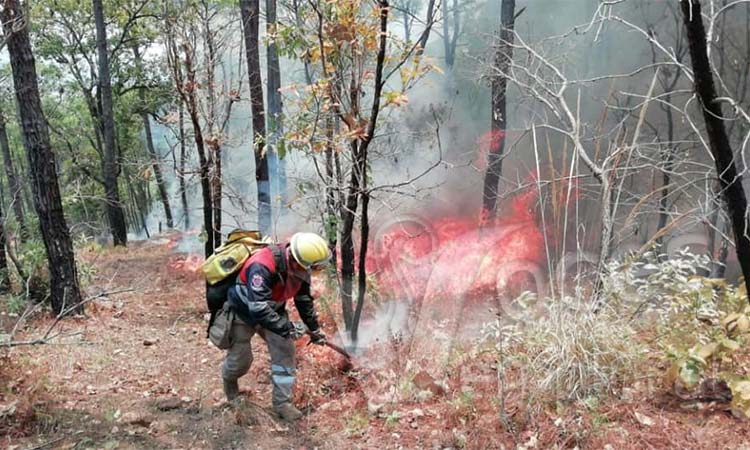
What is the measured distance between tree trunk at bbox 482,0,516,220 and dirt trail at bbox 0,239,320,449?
6.43 meters

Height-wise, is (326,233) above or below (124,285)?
above

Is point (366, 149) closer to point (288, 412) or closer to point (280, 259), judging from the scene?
point (280, 259)

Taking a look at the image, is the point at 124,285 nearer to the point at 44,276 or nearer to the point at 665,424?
the point at 44,276

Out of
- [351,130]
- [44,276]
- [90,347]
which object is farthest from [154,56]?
[351,130]

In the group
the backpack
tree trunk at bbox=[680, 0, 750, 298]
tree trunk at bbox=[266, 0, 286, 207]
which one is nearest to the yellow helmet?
the backpack

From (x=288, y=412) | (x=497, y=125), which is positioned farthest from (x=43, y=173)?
(x=497, y=125)

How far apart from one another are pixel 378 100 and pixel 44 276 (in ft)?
19.2

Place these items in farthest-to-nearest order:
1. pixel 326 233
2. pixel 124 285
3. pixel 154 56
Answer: pixel 154 56
pixel 124 285
pixel 326 233

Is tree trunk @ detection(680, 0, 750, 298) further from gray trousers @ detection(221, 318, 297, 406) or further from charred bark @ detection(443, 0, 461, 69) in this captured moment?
charred bark @ detection(443, 0, 461, 69)

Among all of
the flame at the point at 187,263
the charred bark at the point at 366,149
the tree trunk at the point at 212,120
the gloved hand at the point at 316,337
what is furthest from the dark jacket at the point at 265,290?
the flame at the point at 187,263

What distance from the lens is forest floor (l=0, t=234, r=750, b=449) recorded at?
11.1ft

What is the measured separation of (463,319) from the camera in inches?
339

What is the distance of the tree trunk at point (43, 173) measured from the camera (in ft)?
19.5

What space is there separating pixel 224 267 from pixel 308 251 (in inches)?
31.2
